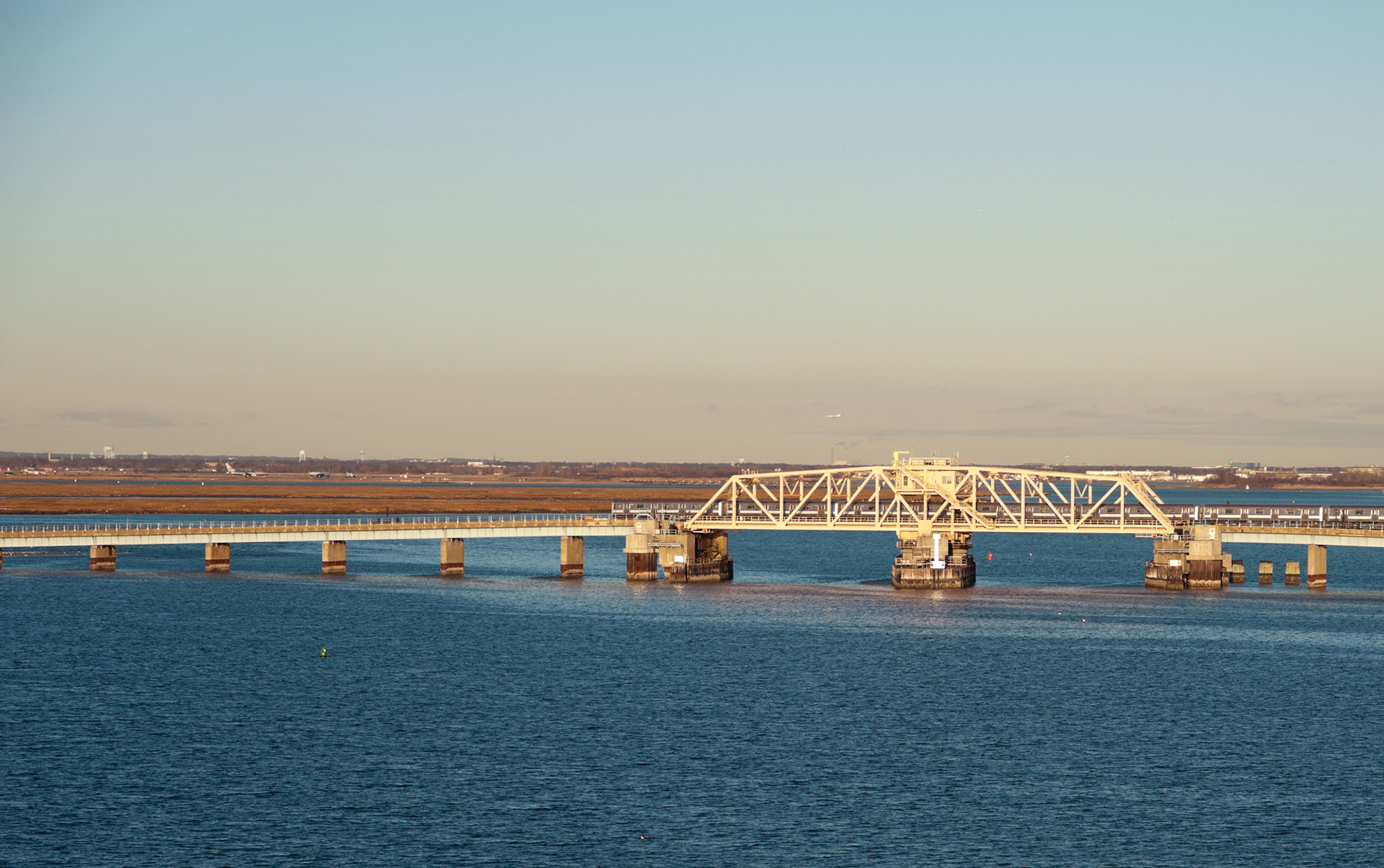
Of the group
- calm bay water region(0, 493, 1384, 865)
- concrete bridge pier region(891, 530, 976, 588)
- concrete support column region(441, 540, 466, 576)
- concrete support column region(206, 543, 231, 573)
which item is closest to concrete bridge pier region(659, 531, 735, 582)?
concrete bridge pier region(891, 530, 976, 588)

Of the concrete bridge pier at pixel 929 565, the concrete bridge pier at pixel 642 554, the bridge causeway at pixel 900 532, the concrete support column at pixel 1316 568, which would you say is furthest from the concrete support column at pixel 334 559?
the concrete support column at pixel 1316 568

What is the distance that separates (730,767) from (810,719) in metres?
11.7

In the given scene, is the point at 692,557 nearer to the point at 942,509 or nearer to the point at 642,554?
the point at 642,554

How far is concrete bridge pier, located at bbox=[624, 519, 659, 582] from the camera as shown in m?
147

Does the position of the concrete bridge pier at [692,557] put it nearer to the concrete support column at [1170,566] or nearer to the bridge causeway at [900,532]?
the bridge causeway at [900,532]

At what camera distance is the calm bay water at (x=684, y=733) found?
5353 centimetres

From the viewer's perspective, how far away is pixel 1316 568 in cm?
14425

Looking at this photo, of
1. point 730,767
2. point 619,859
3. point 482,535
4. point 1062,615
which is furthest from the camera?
point 482,535

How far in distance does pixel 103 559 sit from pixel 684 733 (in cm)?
10102

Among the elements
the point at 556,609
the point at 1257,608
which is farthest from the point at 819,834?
the point at 1257,608

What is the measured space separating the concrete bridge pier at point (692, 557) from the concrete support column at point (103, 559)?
54.8 m

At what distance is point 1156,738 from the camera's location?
70.8 meters

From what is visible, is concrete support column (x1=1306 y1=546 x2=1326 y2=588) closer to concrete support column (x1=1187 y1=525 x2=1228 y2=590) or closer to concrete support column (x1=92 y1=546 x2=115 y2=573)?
concrete support column (x1=1187 y1=525 x2=1228 y2=590)

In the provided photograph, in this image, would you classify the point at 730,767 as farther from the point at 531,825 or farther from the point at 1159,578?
the point at 1159,578
